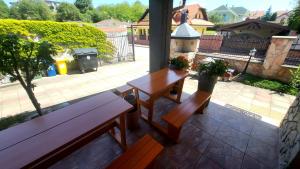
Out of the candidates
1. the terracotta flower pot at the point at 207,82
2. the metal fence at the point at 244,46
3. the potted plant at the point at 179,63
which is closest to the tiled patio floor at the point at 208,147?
the terracotta flower pot at the point at 207,82

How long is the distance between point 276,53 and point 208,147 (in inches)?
210

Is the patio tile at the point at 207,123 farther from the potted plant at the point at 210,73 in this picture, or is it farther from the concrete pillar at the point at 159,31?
the concrete pillar at the point at 159,31

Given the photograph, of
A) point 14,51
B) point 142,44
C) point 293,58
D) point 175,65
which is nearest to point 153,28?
point 175,65

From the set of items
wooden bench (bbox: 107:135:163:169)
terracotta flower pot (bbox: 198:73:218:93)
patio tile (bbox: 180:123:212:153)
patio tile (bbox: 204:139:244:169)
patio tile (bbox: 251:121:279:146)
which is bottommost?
patio tile (bbox: 251:121:279:146)

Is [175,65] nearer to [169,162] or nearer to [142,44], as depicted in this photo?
[169,162]

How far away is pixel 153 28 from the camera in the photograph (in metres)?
3.19

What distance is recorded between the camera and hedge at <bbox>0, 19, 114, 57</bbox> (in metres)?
5.11

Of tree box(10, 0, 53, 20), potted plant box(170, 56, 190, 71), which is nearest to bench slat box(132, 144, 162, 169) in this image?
potted plant box(170, 56, 190, 71)

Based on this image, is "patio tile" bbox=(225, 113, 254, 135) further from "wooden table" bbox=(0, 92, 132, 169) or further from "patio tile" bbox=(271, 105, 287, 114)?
"wooden table" bbox=(0, 92, 132, 169)

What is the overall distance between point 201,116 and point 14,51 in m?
3.60

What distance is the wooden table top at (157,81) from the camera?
2.37m

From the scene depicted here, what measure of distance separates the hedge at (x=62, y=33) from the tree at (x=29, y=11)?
3212 cm

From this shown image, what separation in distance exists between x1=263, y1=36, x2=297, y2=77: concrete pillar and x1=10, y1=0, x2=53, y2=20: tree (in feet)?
127

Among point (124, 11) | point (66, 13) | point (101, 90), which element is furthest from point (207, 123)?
point (124, 11)
